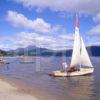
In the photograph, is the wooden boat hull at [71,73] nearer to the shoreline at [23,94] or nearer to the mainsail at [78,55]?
the mainsail at [78,55]

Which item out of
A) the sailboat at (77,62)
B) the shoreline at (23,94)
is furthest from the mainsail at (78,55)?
the shoreline at (23,94)

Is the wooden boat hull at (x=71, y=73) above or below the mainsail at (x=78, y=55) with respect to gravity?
below

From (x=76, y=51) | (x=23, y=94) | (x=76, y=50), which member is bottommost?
(x=23, y=94)

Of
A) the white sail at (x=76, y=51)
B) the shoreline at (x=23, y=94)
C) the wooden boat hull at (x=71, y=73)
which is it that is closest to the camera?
the shoreline at (x=23, y=94)

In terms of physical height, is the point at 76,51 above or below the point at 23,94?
above

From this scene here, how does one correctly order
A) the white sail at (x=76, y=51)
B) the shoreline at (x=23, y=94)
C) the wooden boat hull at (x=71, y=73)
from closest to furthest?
the shoreline at (x=23, y=94) < the wooden boat hull at (x=71, y=73) < the white sail at (x=76, y=51)

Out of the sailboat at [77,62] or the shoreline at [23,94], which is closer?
the shoreline at [23,94]

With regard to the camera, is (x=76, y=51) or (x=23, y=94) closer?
(x=23, y=94)

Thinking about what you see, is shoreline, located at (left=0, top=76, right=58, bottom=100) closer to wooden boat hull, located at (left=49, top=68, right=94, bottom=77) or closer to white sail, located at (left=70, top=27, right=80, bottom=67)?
wooden boat hull, located at (left=49, top=68, right=94, bottom=77)

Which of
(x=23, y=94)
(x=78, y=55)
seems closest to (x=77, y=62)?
(x=78, y=55)

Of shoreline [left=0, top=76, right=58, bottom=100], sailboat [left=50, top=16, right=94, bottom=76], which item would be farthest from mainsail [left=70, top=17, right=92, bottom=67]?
shoreline [left=0, top=76, right=58, bottom=100]

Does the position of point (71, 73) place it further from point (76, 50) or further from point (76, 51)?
point (76, 50)

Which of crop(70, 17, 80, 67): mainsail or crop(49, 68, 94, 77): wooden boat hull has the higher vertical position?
crop(70, 17, 80, 67): mainsail

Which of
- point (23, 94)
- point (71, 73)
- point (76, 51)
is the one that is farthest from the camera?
point (76, 51)
